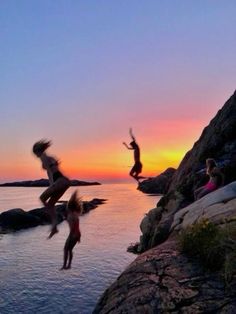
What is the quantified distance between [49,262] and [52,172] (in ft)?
99.2

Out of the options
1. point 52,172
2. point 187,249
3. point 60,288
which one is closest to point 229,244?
point 187,249

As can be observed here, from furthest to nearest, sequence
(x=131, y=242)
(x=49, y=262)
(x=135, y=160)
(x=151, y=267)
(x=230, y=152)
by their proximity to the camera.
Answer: (x=131, y=242)
(x=49, y=262)
(x=230, y=152)
(x=135, y=160)
(x=151, y=267)

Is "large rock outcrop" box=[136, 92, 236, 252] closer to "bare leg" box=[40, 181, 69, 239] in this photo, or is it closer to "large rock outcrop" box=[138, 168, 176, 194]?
"bare leg" box=[40, 181, 69, 239]

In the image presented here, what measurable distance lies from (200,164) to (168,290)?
21.1 metres

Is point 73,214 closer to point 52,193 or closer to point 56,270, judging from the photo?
point 52,193

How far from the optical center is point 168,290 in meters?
12.0

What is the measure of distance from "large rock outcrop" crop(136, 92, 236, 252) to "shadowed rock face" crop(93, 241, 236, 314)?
1555cm

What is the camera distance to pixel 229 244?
1254 cm

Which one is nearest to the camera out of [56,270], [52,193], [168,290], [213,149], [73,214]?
[168,290]

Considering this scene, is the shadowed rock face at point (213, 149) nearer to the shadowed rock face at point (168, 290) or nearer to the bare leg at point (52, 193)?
the shadowed rock face at point (168, 290)

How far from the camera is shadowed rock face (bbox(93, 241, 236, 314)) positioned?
1125 cm

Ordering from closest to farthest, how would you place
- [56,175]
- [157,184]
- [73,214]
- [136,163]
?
[56,175]
[73,214]
[136,163]
[157,184]

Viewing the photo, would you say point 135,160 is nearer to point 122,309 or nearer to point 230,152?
point 122,309

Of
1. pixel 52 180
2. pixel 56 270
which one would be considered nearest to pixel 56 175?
pixel 52 180
